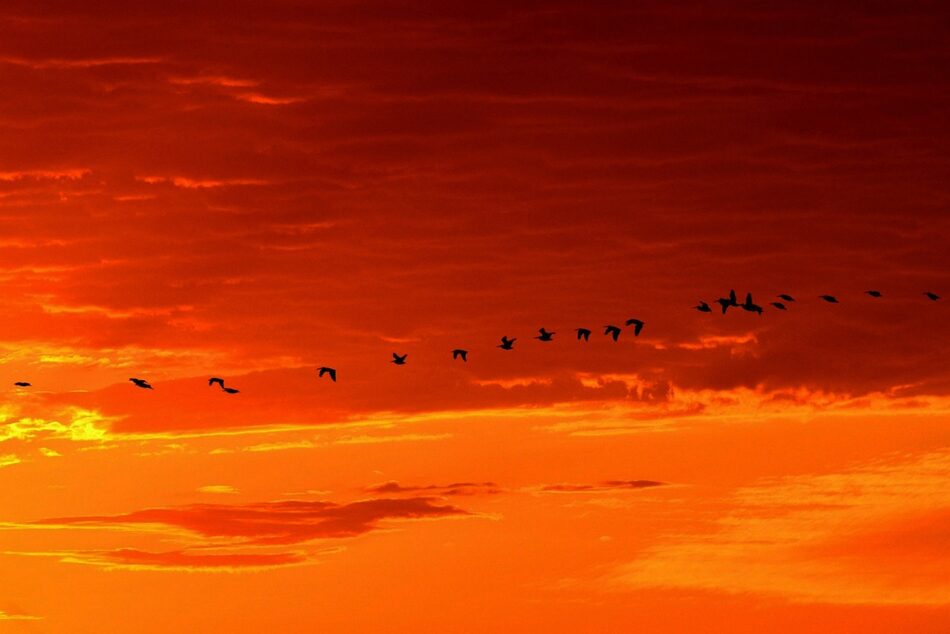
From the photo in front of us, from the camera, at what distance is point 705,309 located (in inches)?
3442

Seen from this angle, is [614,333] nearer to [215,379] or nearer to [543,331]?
[543,331]

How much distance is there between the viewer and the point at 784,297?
89.2 metres

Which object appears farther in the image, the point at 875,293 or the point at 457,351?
the point at 457,351

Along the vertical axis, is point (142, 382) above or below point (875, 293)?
below

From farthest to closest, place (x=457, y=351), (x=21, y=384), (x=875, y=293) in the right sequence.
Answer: (x=457, y=351)
(x=875, y=293)
(x=21, y=384)

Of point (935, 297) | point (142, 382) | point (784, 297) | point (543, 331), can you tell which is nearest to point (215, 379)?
point (142, 382)

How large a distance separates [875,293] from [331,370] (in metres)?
35.7

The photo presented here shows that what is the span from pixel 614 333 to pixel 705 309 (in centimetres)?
613

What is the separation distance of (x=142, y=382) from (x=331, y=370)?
12843 millimetres

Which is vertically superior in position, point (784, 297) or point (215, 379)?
point (784, 297)

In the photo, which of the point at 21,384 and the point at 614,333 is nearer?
the point at 21,384

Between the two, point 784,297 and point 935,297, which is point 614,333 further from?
point 935,297

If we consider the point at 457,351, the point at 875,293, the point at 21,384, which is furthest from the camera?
the point at 457,351

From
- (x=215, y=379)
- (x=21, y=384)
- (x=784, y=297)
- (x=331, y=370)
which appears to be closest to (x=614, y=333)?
(x=784, y=297)
